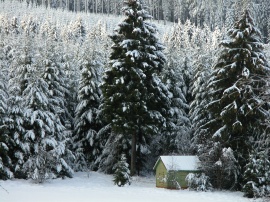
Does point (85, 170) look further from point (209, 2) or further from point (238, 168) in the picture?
point (209, 2)

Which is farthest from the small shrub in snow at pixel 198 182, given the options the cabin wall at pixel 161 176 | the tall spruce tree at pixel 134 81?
the tall spruce tree at pixel 134 81

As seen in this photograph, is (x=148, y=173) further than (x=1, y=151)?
Yes

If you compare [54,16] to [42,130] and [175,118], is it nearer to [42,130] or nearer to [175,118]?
[175,118]

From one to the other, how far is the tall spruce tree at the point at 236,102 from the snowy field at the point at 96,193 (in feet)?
9.15

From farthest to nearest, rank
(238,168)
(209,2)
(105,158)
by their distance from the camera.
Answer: (209,2), (105,158), (238,168)

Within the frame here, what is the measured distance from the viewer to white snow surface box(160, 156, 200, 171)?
2898 centimetres

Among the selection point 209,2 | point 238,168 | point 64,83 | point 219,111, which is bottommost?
point 238,168

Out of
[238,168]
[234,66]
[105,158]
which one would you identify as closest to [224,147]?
[238,168]

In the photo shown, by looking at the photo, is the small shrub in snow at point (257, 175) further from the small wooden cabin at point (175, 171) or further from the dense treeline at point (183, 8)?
the dense treeline at point (183, 8)

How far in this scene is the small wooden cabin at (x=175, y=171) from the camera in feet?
94.6

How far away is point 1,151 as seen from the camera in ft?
92.8

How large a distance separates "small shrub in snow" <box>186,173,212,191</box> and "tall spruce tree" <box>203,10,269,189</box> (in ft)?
2.85

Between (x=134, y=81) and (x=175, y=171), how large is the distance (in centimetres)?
782

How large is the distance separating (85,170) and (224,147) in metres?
14.7
